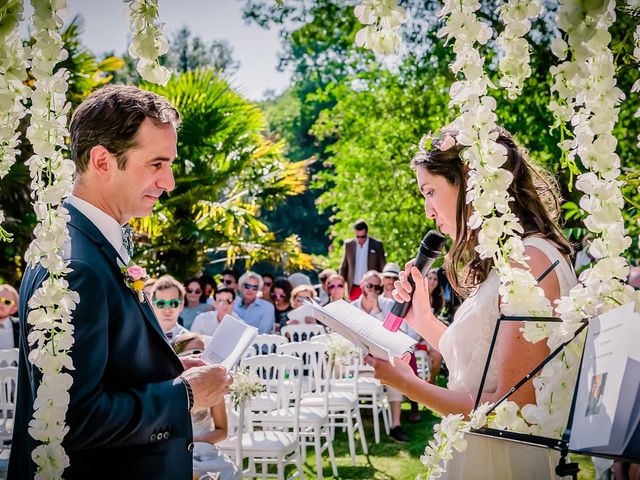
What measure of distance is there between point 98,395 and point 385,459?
675 centimetres

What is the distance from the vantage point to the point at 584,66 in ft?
5.50

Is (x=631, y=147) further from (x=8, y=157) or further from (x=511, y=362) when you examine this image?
(x=8, y=157)

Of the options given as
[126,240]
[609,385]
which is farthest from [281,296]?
[609,385]

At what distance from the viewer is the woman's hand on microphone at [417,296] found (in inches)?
126

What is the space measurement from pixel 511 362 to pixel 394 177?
13436 millimetres

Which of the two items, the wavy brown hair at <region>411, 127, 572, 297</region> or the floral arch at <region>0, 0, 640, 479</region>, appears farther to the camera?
the wavy brown hair at <region>411, 127, 572, 297</region>

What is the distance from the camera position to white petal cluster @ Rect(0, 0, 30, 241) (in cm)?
165

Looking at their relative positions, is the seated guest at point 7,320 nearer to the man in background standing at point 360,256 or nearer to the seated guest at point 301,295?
the seated guest at point 301,295

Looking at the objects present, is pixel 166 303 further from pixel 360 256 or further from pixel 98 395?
pixel 360 256

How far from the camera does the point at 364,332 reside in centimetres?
278

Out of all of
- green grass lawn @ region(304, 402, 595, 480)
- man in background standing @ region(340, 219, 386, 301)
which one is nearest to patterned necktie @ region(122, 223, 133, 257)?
green grass lawn @ region(304, 402, 595, 480)

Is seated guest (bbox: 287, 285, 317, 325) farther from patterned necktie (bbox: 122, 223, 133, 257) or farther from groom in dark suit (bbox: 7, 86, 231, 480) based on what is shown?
groom in dark suit (bbox: 7, 86, 231, 480)

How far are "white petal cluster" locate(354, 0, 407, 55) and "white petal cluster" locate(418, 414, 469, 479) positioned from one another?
1.02 meters

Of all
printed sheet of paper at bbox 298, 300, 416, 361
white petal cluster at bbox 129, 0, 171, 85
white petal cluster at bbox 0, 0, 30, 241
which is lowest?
printed sheet of paper at bbox 298, 300, 416, 361
